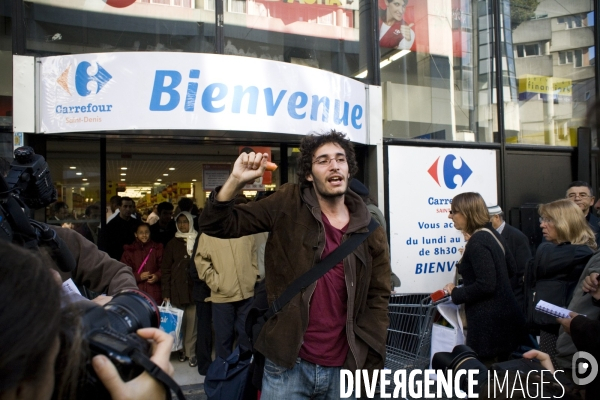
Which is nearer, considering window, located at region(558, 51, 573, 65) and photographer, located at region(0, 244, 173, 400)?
photographer, located at region(0, 244, 173, 400)

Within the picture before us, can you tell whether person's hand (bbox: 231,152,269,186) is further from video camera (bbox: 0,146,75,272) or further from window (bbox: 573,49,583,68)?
window (bbox: 573,49,583,68)

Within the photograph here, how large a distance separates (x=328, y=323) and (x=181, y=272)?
3.59 m

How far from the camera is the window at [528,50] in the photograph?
7.62 m


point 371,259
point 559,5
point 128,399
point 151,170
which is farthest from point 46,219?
point 559,5

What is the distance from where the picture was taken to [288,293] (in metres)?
2.48

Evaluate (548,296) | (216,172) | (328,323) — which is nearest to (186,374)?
(216,172)

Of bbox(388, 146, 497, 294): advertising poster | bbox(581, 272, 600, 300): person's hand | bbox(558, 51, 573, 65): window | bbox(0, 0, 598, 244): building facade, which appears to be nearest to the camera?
bbox(581, 272, 600, 300): person's hand

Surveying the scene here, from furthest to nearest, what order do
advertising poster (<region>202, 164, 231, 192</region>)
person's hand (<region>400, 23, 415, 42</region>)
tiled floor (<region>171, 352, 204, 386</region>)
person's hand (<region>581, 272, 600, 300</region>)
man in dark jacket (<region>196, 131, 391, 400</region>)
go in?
advertising poster (<region>202, 164, 231, 192</region>) → person's hand (<region>400, 23, 415, 42</region>) → tiled floor (<region>171, 352, 204, 386</region>) → person's hand (<region>581, 272, 600, 300</region>) → man in dark jacket (<region>196, 131, 391, 400</region>)

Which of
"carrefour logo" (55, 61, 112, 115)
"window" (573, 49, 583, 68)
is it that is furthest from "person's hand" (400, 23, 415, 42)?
"carrefour logo" (55, 61, 112, 115)

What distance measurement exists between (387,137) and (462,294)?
116 inches

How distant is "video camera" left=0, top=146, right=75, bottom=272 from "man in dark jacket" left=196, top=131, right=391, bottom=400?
650 mm

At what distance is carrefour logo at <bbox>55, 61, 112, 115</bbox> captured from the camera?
468 cm

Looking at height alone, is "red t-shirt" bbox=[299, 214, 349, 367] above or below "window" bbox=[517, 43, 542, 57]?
below

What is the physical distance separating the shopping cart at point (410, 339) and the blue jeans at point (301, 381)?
1581mm
